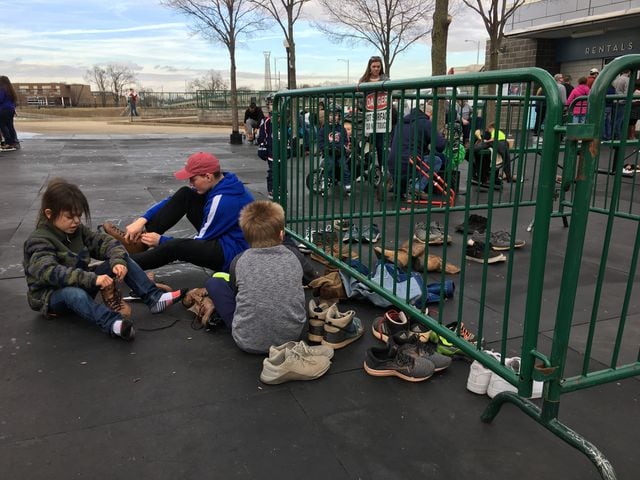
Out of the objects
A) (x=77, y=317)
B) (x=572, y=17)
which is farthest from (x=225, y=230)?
(x=572, y=17)

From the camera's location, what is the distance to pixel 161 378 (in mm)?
2896

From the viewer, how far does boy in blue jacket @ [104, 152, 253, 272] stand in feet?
13.1

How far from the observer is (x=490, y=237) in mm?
4555

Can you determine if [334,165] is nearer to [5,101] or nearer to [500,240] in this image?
[500,240]

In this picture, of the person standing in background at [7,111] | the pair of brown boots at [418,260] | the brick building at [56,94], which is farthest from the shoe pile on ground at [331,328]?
the brick building at [56,94]

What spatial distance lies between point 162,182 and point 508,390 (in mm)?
8099

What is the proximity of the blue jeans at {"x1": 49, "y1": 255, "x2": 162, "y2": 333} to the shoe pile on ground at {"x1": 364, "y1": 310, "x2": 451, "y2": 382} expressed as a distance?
5.38 ft

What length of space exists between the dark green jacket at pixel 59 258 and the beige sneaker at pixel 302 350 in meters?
1.32

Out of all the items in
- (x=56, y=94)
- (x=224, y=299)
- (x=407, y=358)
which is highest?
(x=56, y=94)

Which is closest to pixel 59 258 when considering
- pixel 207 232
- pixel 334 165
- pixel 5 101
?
pixel 207 232

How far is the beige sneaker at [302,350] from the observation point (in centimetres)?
288

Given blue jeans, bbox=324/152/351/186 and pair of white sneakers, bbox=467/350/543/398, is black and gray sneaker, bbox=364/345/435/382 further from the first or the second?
blue jeans, bbox=324/152/351/186

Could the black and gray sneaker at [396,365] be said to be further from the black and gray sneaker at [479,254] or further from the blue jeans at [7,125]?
the blue jeans at [7,125]

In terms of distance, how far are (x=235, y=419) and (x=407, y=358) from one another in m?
0.97
